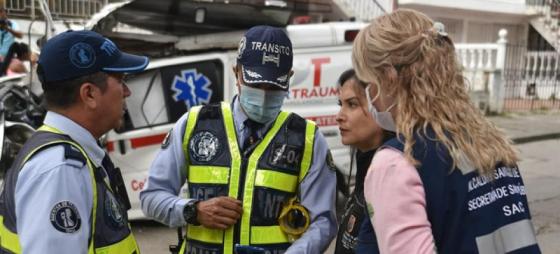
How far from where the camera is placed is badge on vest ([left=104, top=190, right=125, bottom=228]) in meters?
1.59

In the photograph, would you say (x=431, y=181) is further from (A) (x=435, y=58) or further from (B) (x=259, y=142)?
(B) (x=259, y=142)

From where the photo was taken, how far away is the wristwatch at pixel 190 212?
6.78 feet

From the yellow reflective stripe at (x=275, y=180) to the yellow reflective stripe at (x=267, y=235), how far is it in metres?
0.15

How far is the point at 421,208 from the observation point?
1.27 meters

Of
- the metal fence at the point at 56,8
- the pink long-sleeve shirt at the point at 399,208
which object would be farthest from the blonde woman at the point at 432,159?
the metal fence at the point at 56,8

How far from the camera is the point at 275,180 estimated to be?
2.11 m

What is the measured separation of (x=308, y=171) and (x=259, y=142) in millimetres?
206

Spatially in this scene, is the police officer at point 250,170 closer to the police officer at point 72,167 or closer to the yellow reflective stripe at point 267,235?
the yellow reflective stripe at point 267,235

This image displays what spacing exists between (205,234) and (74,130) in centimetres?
68

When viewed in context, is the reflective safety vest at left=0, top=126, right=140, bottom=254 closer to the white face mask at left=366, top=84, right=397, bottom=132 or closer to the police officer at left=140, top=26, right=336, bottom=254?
the police officer at left=140, top=26, right=336, bottom=254

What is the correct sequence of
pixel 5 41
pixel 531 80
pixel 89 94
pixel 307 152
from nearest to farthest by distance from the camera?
pixel 89 94 < pixel 307 152 < pixel 5 41 < pixel 531 80

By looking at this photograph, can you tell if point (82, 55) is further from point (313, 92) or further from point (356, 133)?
point (313, 92)

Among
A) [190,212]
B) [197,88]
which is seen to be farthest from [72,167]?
[197,88]

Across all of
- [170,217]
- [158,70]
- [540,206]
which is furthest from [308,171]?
[540,206]
